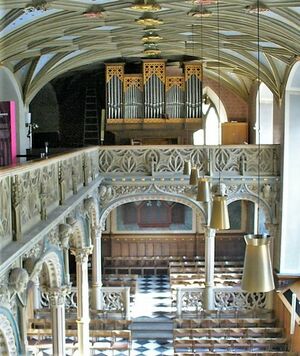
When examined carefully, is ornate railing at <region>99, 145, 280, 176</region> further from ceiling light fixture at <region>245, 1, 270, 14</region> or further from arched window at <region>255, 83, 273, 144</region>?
ceiling light fixture at <region>245, 1, 270, 14</region>

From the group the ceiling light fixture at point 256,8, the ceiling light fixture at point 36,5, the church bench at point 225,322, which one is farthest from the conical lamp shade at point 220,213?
the church bench at point 225,322

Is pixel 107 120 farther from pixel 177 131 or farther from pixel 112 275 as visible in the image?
pixel 112 275

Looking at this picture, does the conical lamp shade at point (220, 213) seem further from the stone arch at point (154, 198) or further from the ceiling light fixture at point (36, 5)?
the stone arch at point (154, 198)

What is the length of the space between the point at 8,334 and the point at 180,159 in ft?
44.3

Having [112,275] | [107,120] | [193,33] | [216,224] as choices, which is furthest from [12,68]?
[216,224]

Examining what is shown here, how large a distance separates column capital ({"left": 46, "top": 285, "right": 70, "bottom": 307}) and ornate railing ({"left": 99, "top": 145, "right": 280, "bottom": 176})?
8.15m

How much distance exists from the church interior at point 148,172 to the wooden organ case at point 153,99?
48 mm

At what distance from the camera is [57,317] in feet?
43.5

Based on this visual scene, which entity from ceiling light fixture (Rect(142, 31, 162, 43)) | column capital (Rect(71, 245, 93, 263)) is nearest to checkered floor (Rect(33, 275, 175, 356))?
column capital (Rect(71, 245, 93, 263))

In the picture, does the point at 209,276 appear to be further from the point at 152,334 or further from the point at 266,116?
the point at 266,116

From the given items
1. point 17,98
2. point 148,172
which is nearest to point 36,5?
point 17,98

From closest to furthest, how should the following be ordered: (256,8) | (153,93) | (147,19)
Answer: (256,8) → (147,19) → (153,93)

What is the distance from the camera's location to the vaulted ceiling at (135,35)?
45.1 feet

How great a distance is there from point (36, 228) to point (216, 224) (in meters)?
2.85
